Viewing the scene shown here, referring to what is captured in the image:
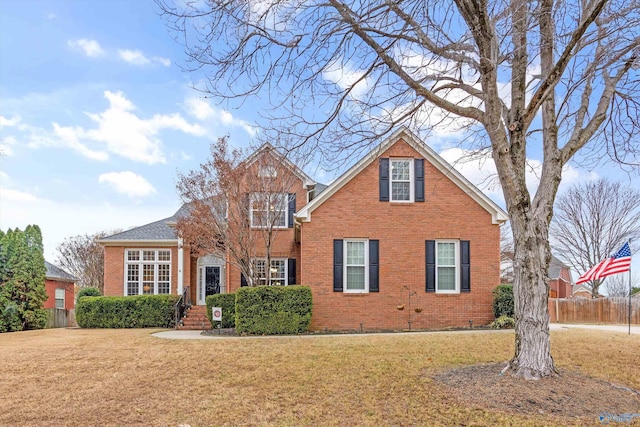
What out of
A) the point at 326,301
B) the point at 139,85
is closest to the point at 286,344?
the point at 326,301

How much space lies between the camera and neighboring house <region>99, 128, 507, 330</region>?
17203mm

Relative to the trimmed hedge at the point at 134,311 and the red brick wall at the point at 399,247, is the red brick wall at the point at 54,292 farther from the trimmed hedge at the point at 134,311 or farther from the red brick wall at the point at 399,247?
the red brick wall at the point at 399,247

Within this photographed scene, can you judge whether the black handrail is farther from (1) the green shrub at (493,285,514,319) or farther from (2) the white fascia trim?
(1) the green shrub at (493,285,514,319)

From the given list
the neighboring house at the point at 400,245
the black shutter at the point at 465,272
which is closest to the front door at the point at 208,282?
the neighboring house at the point at 400,245

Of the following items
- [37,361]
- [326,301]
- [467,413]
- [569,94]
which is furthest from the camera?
[326,301]

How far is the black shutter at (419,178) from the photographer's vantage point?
696 inches

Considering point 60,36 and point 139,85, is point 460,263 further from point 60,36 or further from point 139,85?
point 60,36

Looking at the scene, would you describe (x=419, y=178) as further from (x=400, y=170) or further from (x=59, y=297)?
(x=59, y=297)

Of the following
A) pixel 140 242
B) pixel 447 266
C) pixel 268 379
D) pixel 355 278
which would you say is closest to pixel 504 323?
pixel 447 266

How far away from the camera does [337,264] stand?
17250 millimetres

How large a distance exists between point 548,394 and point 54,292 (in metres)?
30.5

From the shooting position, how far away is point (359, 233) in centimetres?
1742

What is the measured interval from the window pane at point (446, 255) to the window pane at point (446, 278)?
21 centimetres

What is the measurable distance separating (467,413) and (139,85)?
403 inches
